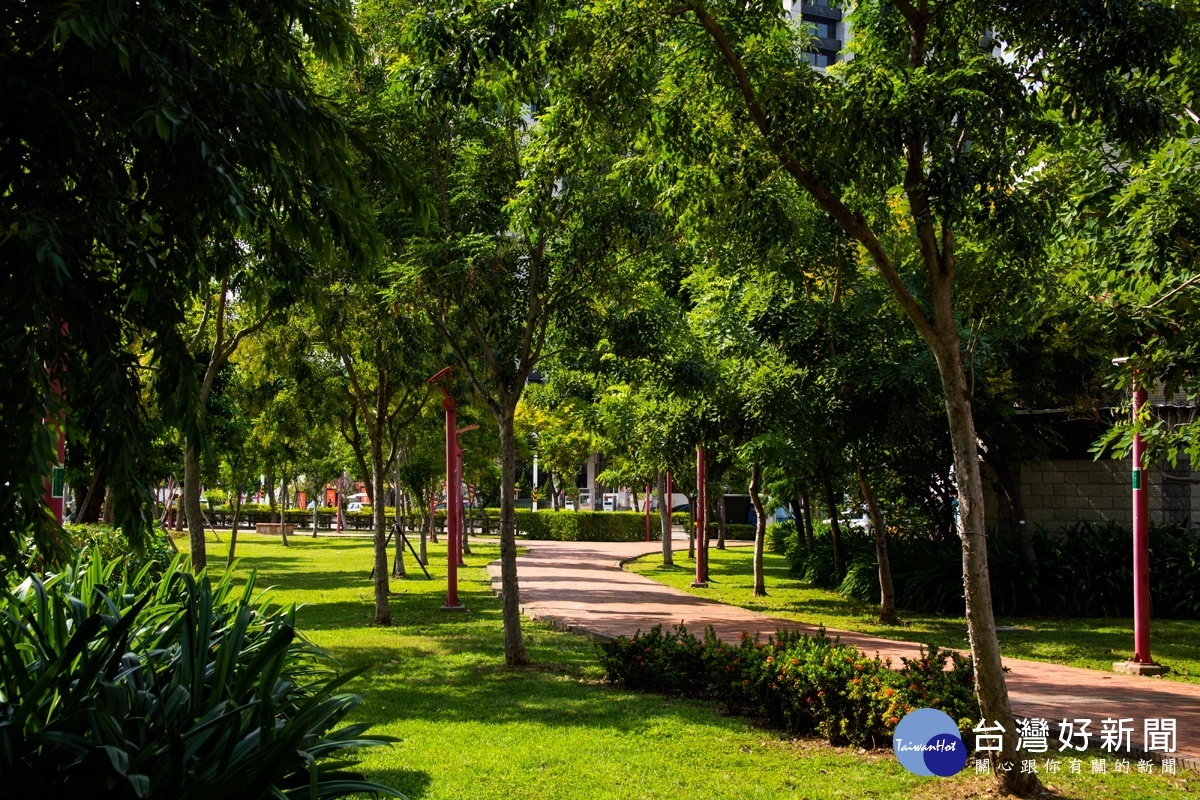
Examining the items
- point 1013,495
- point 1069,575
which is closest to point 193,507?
point 1013,495

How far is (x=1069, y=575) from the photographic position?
16859 millimetres

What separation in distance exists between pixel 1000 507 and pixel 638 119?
14.3 metres

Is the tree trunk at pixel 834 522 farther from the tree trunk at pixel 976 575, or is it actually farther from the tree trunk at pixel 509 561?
the tree trunk at pixel 976 575

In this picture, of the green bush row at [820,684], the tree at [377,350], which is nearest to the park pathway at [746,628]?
the green bush row at [820,684]

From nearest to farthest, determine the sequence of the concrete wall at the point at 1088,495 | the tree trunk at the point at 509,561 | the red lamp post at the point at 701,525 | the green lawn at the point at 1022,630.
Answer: the tree trunk at the point at 509,561
the green lawn at the point at 1022,630
the concrete wall at the point at 1088,495
the red lamp post at the point at 701,525

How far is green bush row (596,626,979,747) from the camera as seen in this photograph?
760cm

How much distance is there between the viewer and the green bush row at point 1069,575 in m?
16.3

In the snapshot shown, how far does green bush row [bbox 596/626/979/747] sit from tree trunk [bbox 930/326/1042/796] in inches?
25.5

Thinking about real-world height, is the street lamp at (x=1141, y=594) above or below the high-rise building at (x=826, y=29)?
below

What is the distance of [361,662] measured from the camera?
11961 millimetres

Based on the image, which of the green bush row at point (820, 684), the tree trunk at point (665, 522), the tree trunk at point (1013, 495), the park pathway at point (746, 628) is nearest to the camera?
the green bush row at point (820, 684)

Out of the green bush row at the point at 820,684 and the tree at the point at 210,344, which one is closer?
the green bush row at the point at 820,684

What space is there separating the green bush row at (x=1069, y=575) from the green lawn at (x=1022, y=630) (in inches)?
23.7

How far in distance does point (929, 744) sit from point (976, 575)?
1514 millimetres
